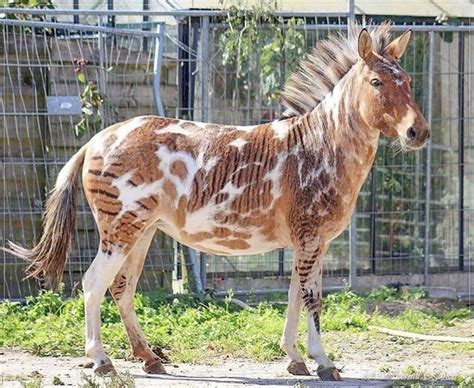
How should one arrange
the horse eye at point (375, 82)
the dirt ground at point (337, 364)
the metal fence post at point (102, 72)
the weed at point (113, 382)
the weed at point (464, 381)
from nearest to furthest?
the weed at point (113, 382), the weed at point (464, 381), the dirt ground at point (337, 364), the horse eye at point (375, 82), the metal fence post at point (102, 72)

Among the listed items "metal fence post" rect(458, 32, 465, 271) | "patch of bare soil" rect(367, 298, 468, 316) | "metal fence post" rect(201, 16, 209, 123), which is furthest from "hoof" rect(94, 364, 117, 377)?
"metal fence post" rect(458, 32, 465, 271)

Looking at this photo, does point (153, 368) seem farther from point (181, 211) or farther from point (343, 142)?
point (343, 142)

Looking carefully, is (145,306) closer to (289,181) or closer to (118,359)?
(118,359)

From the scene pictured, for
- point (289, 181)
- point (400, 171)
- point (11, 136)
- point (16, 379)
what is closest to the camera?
point (16, 379)

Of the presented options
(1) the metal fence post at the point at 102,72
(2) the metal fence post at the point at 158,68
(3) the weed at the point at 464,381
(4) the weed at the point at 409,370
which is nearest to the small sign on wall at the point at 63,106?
(1) the metal fence post at the point at 102,72

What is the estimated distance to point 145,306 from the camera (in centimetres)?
1091

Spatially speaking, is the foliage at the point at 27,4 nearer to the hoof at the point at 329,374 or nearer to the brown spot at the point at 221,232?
the brown spot at the point at 221,232

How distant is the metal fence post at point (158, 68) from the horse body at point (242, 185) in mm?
2671

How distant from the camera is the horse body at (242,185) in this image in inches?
341

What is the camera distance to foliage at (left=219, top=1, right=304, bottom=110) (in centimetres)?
1211

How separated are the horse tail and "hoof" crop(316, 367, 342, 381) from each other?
204 cm

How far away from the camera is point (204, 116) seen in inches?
474

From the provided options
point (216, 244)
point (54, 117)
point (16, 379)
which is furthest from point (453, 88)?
point (16, 379)

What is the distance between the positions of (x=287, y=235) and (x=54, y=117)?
3776 mm
